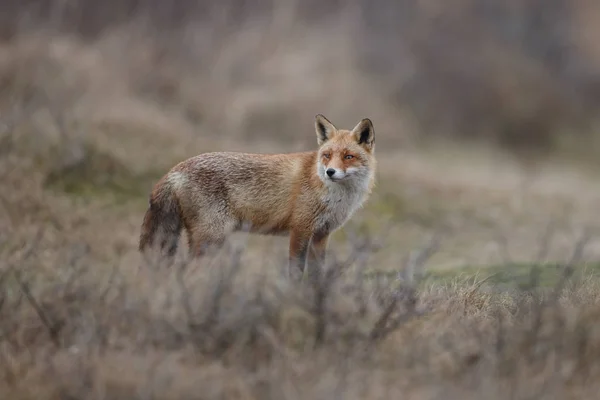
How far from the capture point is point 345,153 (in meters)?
7.41

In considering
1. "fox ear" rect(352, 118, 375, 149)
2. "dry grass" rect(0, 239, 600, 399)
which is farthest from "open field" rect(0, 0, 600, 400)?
"fox ear" rect(352, 118, 375, 149)

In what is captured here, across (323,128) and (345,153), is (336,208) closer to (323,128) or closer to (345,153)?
(345,153)

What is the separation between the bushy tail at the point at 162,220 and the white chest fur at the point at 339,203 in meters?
1.32

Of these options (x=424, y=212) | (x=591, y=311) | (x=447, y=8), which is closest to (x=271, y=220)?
(x=591, y=311)

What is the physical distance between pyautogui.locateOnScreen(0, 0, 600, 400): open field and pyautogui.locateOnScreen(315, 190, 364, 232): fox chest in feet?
1.21

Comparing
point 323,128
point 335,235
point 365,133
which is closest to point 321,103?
point 335,235

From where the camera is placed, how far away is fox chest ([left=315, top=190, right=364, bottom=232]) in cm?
746

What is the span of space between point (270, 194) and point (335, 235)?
4.79 meters

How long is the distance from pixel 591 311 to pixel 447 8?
20119 millimetres

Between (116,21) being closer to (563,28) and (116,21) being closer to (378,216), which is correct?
(378,216)

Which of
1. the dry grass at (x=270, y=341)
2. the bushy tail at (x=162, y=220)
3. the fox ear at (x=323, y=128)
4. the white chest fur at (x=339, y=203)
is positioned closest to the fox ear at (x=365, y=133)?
the fox ear at (x=323, y=128)

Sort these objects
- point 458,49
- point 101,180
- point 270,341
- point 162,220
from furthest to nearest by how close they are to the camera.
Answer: point 458,49 → point 101,180 → point 162,220 → point 270,341

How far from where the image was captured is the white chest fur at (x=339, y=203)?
294 inches

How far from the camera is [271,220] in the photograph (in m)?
7.52
